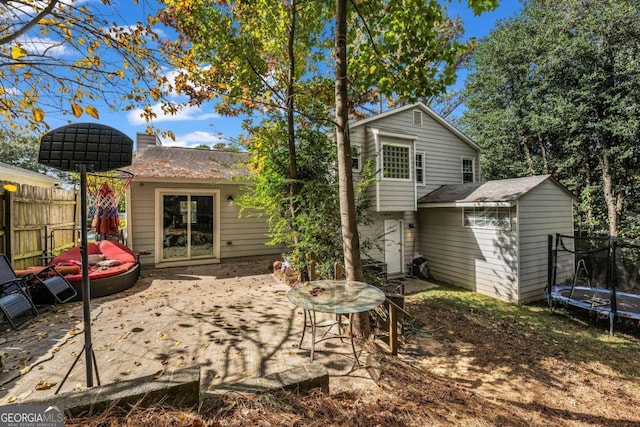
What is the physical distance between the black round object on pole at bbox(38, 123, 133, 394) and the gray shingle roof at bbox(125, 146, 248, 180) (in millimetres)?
5126

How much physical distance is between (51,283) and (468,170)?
14.5 metres

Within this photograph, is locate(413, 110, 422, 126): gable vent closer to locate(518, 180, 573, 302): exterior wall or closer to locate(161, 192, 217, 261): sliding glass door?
locate(518, 180, 573, 302): exterior wall

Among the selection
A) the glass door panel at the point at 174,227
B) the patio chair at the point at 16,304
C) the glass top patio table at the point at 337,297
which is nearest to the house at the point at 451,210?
the glass top patio table at the point at 337,297

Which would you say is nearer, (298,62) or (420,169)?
(298,62)

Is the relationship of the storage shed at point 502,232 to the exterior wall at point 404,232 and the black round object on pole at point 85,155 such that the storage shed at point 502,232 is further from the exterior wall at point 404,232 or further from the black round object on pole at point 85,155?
the black round object on pole at point 85,155

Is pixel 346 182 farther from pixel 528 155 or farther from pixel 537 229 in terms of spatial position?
pixel 528 155

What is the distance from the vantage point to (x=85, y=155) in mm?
2578

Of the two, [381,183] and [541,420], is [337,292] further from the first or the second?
[381,183]

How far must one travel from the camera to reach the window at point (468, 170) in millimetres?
12878

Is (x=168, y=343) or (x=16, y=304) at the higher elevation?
(x=16, y=304)

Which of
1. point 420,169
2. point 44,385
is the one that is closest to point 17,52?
point 44,385

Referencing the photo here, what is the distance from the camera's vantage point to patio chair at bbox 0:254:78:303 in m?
5.20

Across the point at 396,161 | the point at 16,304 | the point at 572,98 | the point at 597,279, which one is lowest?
the point at 597,279

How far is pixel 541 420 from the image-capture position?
3203 mm
